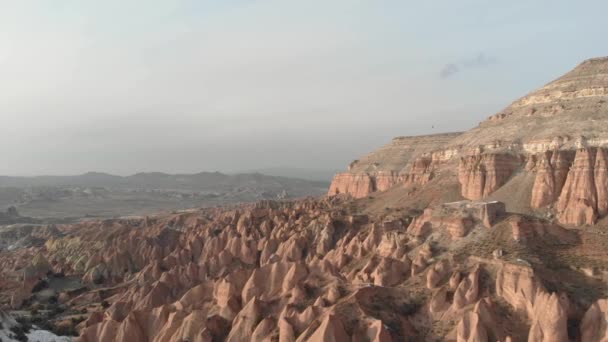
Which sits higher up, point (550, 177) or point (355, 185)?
point (550, 177)

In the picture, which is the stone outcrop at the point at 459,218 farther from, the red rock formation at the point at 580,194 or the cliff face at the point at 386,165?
the cliff face at the point at 386,165

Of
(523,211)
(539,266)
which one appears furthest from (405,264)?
(523,211)

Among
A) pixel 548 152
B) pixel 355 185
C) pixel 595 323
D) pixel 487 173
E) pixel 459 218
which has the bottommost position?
pixel 595 323

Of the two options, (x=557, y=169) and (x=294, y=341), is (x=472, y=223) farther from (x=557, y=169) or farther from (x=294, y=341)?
Result: (x=294, y=341)

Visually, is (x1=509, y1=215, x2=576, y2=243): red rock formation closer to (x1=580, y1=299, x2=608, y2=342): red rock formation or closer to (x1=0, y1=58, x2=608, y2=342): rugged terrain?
(x1=0, y1=58, x2=608, y2=342): rugged terrain

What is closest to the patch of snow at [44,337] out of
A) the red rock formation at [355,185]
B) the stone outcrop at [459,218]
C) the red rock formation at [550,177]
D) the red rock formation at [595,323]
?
the stone outcrop at [459,218]

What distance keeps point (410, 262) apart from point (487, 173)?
24830 millimetres

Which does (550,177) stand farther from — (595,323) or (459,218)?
(595,323)

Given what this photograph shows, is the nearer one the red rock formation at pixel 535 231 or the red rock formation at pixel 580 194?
the red rock formation at pixel 535 231

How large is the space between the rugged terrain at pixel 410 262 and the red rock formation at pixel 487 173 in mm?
154

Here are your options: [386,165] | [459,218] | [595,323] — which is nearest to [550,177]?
[459,218]

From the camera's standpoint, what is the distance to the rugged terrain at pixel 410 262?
32.0m

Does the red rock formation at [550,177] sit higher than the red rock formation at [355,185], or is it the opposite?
the red rock formation at [550,177]

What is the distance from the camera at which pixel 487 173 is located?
6231cm
